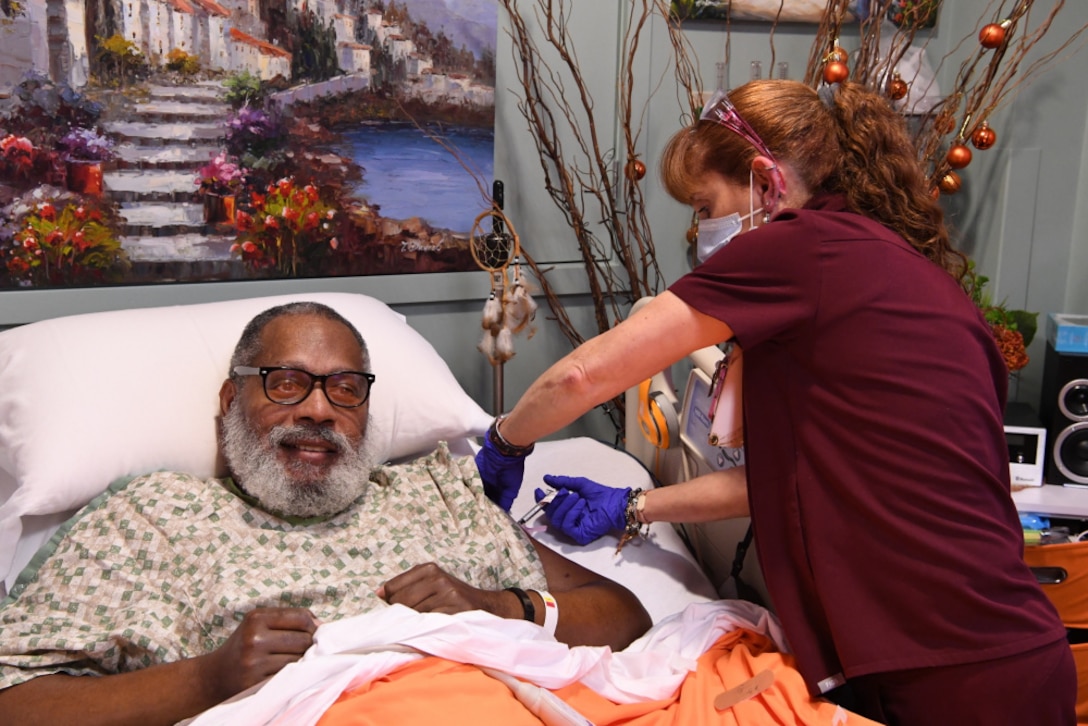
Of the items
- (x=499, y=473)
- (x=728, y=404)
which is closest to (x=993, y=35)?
(x=728, y=404)

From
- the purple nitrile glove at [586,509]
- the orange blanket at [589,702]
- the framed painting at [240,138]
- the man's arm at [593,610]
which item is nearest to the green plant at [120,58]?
the framed painting at [240,138]

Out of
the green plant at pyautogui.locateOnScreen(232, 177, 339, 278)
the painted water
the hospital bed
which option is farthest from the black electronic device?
the green plant at pyautogui.locateOnScreen(232, 177, 339, 278)

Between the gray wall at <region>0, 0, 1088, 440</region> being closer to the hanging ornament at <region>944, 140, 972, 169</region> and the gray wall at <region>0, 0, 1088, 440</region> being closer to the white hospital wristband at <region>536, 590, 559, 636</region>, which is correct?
the hanging ornament at <region>944, 140, 972, 169</region>

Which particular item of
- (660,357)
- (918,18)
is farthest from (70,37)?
(918,18)

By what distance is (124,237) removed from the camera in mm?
2408

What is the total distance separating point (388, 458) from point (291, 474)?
17.5 inches

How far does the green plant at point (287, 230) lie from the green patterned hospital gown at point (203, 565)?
0.88m

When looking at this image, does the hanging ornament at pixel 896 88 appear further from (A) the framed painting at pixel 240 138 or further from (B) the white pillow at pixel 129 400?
(B) the white pillow at pixel 129 400

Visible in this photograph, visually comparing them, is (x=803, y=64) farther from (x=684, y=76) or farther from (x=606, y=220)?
(x=606, y=220)

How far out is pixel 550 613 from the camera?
1761 mm

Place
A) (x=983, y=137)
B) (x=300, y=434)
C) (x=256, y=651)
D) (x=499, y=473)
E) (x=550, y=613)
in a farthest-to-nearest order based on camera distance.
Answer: (x=983, y=137), (x=499, y=473), (x=300, y=434), (x=550, y=613), (x=256, y=651)

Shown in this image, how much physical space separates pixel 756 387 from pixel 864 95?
0.53 metres

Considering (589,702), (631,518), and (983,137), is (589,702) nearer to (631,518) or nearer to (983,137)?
(631,518)

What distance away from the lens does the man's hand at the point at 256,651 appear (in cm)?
142
